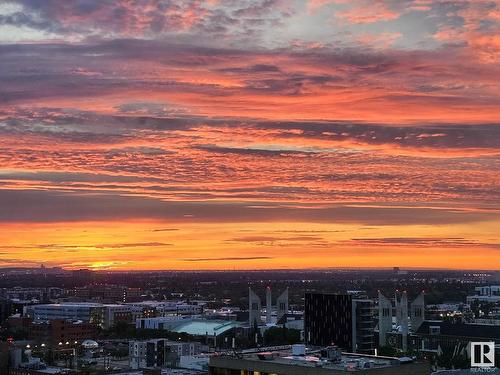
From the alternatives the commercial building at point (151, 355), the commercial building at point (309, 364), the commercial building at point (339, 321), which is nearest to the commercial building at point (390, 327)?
the commercial building at point (339, 321)

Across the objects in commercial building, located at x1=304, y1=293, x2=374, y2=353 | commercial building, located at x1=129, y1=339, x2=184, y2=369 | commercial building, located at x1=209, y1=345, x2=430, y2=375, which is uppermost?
commercial building, located at x1=209, y1=345, x2=430, y2=375

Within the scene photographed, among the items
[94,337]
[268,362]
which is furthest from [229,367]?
[94,337]

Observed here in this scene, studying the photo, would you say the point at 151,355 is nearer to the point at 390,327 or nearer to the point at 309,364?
the point at 390,327

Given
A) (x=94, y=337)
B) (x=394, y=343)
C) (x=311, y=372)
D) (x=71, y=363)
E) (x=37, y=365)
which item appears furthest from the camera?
(x=94, y=337)

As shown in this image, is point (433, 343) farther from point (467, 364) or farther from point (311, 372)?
point (311, 372)

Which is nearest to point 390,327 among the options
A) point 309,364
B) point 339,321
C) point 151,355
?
point 339,321

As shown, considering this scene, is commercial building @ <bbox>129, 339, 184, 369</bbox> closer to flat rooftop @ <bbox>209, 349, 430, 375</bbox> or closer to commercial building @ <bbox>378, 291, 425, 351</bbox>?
commercial building @ <bbox>378, 291, 425, 351</bbox>

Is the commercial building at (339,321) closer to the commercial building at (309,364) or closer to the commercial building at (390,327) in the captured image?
the commercial building at (390,327)

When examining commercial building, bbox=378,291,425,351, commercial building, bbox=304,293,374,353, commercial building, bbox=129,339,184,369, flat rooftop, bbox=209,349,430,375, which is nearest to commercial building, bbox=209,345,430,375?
flat rooftop, bbox=209,349,430,375
